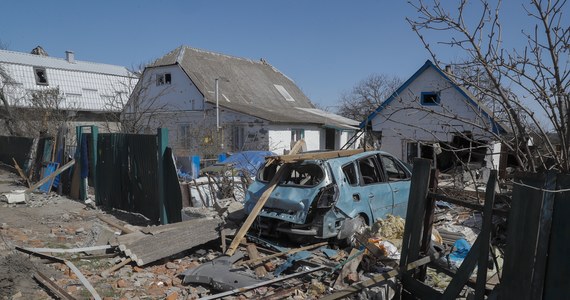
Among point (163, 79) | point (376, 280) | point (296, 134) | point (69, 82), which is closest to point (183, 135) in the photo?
point (163, 79)

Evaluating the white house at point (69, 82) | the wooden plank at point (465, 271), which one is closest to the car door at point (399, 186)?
the wooden plank at point (465, 271)

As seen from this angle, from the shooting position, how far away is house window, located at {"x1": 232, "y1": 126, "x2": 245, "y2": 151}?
20.9 meters

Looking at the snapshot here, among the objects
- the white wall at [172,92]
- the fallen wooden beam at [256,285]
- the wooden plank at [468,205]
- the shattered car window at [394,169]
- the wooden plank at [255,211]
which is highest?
the white wall at [172,92]

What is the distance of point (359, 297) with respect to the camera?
409cm

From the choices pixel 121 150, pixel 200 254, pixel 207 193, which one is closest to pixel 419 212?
pixel 200 254

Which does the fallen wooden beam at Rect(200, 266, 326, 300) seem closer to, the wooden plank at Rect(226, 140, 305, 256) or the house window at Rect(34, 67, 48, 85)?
the wooden plank at Rect(226, 140, 305, 256)

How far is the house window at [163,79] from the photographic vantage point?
79.2ft

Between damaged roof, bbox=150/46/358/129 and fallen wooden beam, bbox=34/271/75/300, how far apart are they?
14.6 m

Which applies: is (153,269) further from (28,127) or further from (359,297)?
(28,127)

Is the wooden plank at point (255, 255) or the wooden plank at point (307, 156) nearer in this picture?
the wooden plank at point (255, 255)

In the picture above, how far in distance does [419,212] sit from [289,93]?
27076 millimetres

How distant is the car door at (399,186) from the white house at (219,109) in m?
11.8

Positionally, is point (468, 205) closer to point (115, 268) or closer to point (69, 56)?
point (115, 268)

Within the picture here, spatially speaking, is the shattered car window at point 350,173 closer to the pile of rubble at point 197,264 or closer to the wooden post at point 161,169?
the pile of rubble at point 197,264
